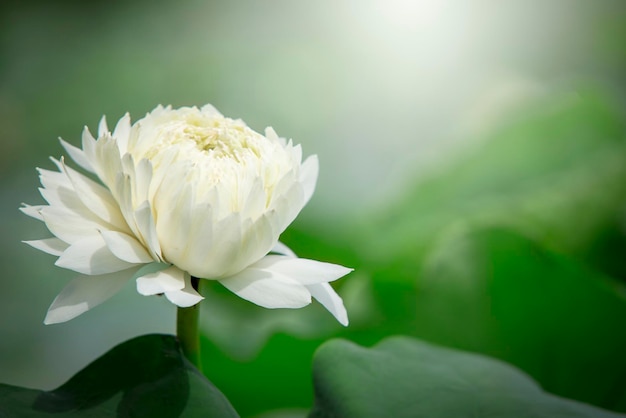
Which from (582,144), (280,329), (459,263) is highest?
(582,144)

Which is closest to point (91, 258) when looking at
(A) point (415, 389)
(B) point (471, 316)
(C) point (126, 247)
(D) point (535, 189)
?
(C) point (126, 247)

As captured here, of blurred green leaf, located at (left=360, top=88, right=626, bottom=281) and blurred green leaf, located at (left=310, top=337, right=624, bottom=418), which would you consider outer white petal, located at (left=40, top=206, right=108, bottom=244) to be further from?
blurred green leaf, located at (left=360, top=88, right=626, bottom=281)

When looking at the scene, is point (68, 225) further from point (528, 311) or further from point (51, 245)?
point (528, 311)

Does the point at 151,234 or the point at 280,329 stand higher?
the point at 151,234

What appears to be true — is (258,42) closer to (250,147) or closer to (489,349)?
(489,349)

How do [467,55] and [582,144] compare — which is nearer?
[582,144]

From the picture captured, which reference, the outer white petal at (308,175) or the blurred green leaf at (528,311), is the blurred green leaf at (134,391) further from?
the blurred green leaf at (528,311)

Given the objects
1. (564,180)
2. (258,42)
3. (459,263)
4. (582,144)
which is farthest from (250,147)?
(258,42)
